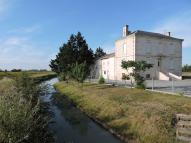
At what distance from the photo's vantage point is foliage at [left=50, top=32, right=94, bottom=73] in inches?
2132

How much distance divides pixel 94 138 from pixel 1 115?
6.12m

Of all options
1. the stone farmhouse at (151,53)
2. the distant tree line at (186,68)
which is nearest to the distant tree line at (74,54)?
the stone farmhouse at (151,53)

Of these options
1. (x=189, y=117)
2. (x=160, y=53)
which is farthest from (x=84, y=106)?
(x=160, y=53)

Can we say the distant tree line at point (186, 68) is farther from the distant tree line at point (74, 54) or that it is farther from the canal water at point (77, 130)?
the canal water at point (77, 130)

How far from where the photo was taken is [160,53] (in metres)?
41.9

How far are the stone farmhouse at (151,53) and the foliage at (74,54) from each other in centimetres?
1045

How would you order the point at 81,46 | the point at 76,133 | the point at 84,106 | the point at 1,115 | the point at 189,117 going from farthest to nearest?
the point at 81,46 → the point at 84,106 → the point at 76,133 → the point at 189,117 → the point at 1,115

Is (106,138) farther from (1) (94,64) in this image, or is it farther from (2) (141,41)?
(1) (94,64)

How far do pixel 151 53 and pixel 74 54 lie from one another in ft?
66.3

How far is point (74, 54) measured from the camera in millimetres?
55406

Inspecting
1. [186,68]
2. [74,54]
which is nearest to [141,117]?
[74,54]

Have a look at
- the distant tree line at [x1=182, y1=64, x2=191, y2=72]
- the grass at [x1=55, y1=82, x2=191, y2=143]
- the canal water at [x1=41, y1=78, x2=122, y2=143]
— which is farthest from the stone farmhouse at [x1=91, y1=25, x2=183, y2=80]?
the distant tree line at [x1=182, y1=64, x2=191, y2=72]

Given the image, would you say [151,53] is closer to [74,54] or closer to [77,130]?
[74,54]

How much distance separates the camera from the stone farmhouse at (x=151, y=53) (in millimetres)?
39688
